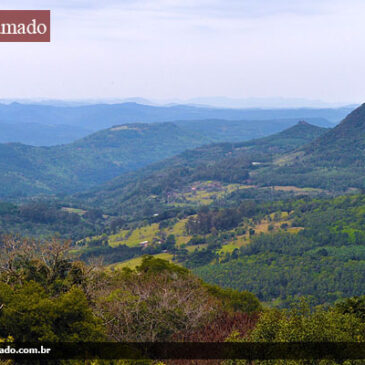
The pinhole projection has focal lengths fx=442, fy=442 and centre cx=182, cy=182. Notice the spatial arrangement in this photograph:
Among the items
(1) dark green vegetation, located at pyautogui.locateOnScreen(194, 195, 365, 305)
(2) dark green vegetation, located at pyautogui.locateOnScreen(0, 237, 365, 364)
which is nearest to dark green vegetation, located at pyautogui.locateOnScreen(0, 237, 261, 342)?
(2) dark green vegetation, located at pyautogui.locateOnScreen(0, 237, 365, 364)

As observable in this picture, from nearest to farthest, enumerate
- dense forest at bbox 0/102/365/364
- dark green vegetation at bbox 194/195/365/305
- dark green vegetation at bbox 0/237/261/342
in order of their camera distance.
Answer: dark green vegetation at bbox 0/237/261/342, dense forest at bbox 0/102/365/364, dark green vegetation at bbox 194/195/365/305

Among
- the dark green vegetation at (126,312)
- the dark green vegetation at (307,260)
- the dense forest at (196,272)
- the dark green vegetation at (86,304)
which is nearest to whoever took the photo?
the dark green vegetation at (126,312)

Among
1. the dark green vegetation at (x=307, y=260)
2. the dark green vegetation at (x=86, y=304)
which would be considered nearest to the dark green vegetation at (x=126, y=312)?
the dark green vegetation at (x=86, y=304)

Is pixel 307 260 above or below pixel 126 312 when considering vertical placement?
below

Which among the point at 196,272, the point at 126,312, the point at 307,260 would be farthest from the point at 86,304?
the point at 307,260

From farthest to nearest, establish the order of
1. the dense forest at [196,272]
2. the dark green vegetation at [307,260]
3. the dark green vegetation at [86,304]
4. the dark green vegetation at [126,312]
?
the dark green vegetation at [307,260] → the dense forest at [196,272] → the dark green vegetation at [86,304] → the dark green vegetation at [126,312]

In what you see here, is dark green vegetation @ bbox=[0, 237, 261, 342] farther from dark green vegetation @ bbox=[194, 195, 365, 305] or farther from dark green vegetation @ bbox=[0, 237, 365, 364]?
dark green vegetation @ bbox=[194, 195, 365, 305]

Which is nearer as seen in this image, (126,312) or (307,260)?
(126,312)

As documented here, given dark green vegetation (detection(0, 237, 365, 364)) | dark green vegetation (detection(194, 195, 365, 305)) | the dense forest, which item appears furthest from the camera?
dark green vegetation (detection(194, 195, 365, 305))

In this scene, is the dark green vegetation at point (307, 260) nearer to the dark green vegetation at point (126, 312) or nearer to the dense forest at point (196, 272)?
the dense forest at point (196, 272)

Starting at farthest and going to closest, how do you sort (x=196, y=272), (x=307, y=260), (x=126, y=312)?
(x=307, y=260)
(x=196, y=272)
(x=126, y=312)

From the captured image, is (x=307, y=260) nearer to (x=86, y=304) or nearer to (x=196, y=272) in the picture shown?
(x=196, y=272)

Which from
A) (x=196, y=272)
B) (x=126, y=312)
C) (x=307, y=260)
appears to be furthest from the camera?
(x=307, y=260)
